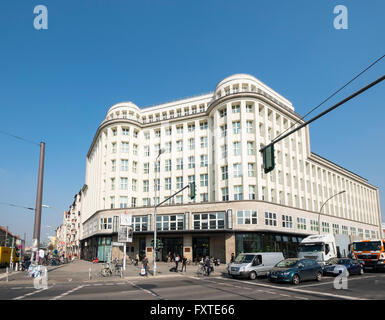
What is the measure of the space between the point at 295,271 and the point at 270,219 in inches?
894

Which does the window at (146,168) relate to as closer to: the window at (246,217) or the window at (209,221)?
the window at (209,221)

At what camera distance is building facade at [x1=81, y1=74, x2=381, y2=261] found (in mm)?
40219

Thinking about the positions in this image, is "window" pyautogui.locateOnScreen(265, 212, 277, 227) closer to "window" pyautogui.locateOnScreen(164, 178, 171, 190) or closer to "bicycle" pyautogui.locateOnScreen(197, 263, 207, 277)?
"bicycle" pyautogui.locateOnScreen(197, 263, 207, 277)

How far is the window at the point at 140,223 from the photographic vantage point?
44688mm

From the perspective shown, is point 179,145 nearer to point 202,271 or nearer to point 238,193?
point 238,193

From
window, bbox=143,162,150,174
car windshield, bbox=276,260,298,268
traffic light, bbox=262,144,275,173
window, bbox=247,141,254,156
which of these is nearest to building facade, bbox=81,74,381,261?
window, bbox=247,141,254,156

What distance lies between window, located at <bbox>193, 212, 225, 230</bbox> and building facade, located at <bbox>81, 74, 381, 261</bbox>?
0.13m

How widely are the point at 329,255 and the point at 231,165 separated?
57.8ft

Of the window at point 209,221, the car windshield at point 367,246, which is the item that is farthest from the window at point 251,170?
the car windshield at point 367,246

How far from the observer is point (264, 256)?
23000 mm

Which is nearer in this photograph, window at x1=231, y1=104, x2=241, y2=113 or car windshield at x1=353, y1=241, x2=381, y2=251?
car windshield at x1=353, y1=241, x2=381, y2=251

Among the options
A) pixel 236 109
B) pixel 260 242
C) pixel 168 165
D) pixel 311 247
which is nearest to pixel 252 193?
pixel 260 242

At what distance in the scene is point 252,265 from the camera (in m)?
22.1
